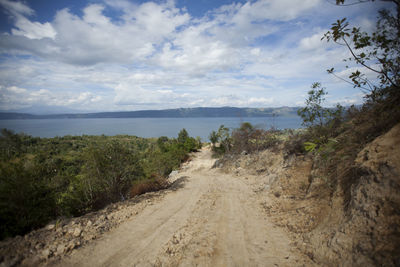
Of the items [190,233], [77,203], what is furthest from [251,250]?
[77,203]

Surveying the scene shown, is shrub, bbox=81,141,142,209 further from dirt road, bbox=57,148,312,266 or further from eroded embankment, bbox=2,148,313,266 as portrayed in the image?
dirt road, bbox=57,148,312,266

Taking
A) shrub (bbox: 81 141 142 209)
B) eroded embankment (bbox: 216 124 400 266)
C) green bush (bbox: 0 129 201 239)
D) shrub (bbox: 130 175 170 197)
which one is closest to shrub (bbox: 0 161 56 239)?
green bush (bbox: 0 129 201 239)

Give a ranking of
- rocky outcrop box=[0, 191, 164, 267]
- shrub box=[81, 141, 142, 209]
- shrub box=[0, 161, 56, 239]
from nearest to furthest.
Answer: rocky outcrop box=[0, 191, 164, 267], shrub box=[0, 161, 56, 239], shrub box=[81, 141, 142, 209]

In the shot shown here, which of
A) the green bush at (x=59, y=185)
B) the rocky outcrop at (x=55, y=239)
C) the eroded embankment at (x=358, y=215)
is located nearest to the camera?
the eroded embankment at (x=358, y=215)

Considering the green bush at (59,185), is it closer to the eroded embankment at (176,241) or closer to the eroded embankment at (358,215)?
the eroded embankment at (176,241)

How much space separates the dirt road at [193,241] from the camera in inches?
151

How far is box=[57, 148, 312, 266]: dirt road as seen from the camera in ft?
12.6

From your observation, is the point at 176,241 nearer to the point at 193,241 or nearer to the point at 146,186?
the point at 193,241

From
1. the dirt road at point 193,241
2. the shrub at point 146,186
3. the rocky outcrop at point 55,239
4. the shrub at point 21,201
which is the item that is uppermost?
the shrub at point 21,201

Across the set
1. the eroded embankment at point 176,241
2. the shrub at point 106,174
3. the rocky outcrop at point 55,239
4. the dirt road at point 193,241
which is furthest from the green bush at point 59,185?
the dirt road at point 193,241

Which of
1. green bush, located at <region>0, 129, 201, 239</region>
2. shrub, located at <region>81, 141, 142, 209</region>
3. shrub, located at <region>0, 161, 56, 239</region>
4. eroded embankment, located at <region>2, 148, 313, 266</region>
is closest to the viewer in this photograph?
eroded embankment, located at <region>2, 148, 313, 266</region>

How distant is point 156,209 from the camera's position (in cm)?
674

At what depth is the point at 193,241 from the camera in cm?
457

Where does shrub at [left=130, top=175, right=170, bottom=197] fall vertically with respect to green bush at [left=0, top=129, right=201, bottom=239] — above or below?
below
